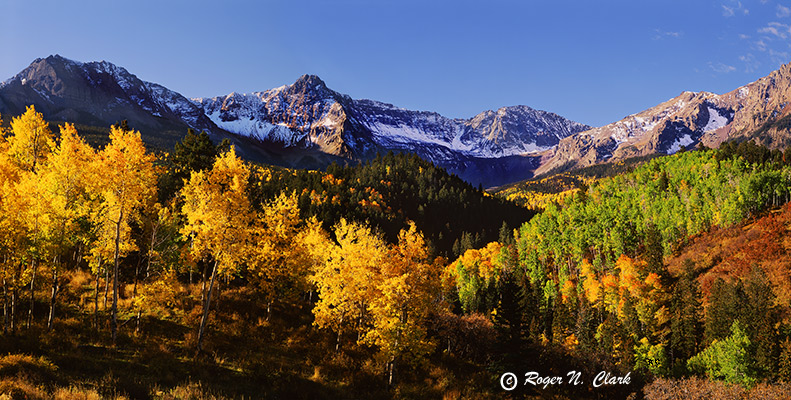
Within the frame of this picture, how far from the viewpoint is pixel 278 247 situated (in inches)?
1265

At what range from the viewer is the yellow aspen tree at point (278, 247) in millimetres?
29188

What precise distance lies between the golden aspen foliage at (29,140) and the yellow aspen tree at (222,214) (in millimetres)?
14929

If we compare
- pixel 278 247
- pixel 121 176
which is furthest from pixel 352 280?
pixel 121 176

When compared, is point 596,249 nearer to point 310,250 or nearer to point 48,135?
point 310,250

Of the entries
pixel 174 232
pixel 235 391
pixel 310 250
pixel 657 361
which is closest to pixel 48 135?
pixel 174 232

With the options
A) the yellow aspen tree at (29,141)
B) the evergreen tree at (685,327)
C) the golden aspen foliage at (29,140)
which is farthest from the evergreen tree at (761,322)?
the golden aspen foliage at (29,140)

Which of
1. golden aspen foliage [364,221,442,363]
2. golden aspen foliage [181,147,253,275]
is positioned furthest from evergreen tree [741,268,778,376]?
golden aspen foliage [181,147,253,275]

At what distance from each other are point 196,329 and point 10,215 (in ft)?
42.4

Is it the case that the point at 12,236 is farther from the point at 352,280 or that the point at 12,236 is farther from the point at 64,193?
the point at 352,280

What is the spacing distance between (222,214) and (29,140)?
18.8 meters

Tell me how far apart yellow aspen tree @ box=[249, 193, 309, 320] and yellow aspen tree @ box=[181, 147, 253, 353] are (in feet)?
10.5

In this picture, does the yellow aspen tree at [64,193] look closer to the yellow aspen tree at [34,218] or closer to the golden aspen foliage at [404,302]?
the yellow aspen tree at [34,218]

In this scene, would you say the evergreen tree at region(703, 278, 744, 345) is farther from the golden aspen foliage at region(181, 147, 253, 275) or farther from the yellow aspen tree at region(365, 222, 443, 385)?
the golden aspen foliage at region(181, 147, 253, 275)

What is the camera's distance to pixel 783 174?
137 metres
